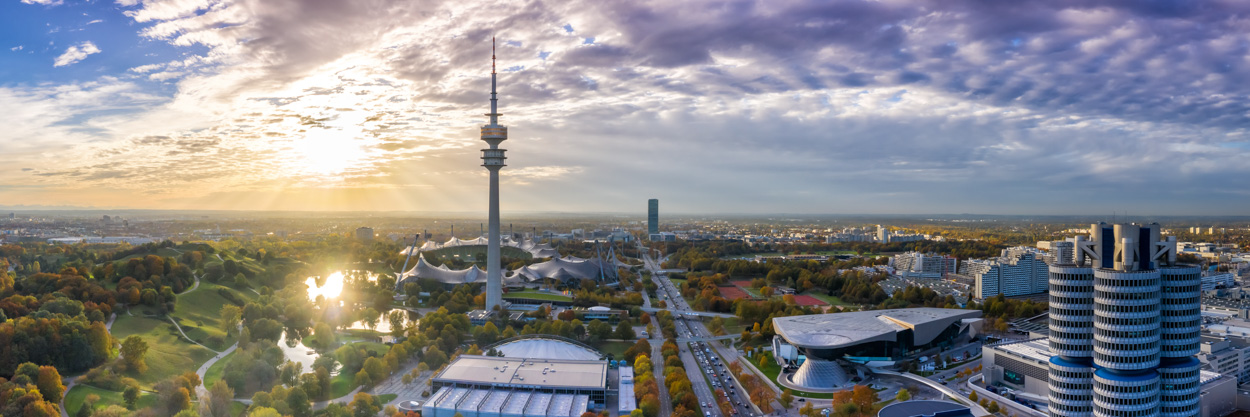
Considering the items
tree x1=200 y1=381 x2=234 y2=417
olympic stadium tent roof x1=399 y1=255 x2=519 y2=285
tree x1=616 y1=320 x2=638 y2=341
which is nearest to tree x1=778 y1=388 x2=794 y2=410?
tree x1=616 y1=320 x2=638 y2=341

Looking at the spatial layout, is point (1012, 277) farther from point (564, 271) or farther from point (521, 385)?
point (521, 385)

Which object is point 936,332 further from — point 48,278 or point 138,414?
point 48,278

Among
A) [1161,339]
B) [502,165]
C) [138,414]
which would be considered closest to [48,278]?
[138,414]

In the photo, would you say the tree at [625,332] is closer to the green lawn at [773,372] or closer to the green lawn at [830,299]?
the green lawn at [773,372]

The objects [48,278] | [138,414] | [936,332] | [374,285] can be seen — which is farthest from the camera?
[374,285]

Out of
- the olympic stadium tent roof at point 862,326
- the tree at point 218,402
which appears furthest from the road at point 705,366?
the tree at point 218,402
